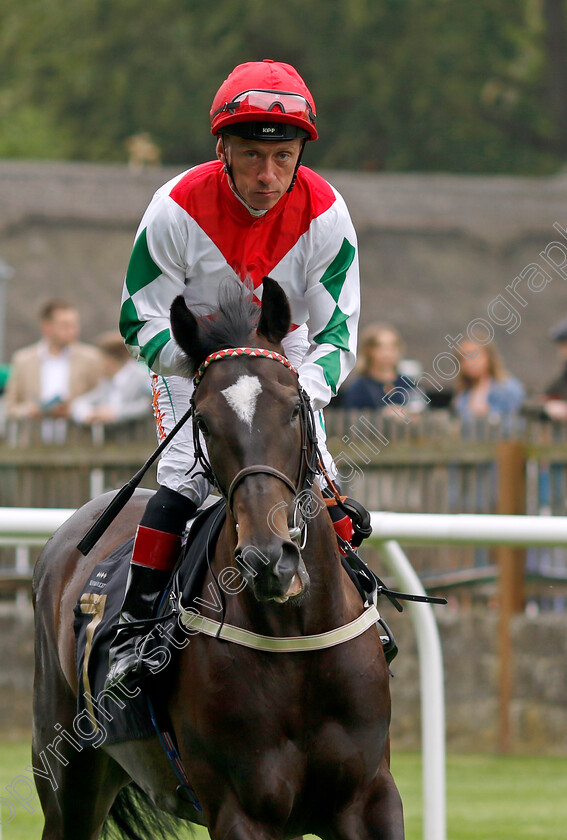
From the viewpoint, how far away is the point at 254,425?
3291 mm

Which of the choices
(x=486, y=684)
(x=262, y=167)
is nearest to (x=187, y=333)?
(x=262, y=167)

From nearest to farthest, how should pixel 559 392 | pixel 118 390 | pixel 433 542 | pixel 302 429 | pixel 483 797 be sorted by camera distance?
pixel 302 429, pixel 433 542, pixel 483 797, pixel 559 392, pixel 118 390

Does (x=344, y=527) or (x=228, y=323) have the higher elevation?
(x=228, y=323)

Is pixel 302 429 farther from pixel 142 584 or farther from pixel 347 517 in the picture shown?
pixel 142 584

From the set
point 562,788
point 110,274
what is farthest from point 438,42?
point 562,788

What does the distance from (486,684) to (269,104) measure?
5011mm

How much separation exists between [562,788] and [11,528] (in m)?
3.79

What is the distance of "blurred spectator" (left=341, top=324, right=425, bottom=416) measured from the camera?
8.52m

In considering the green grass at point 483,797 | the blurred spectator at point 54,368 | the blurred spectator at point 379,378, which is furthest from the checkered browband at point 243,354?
the blurred spectator at point 54,368

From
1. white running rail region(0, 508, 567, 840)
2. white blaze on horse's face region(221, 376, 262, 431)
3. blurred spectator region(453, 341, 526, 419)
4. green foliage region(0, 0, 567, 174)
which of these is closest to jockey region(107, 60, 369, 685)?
white running rail region(0, 508, 567, 840)

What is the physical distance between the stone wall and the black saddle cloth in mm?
3866

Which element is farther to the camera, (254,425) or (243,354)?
(243,354)

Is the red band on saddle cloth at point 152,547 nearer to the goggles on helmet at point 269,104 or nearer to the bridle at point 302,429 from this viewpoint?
the bridle at point 302,429

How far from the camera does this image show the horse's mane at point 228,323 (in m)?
3.54
